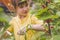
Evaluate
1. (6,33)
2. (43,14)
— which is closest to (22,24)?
(6,33)

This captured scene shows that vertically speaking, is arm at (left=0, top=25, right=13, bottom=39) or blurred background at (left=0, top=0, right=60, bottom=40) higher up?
blurred background at (left=0, top=0, right=60, bottom=40)

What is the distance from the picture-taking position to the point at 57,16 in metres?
1.15

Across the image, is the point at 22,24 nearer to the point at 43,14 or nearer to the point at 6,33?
the point at 6,33

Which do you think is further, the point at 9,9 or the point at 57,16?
the point at 9,9

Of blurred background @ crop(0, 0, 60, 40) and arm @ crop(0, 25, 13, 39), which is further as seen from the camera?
arm @ crop(0, 25, 13, 39)

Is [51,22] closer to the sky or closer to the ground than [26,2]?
closer to the ground

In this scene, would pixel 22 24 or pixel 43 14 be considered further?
pixel 22 24

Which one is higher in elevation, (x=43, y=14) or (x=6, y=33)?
(x=43, y=14)

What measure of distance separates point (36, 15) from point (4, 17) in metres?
0.21

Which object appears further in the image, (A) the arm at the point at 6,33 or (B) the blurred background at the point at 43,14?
(A) the arm at the point at 6,33

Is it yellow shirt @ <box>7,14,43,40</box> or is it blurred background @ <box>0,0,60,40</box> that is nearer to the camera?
blurred background @ <box>0,0,60,40</box>

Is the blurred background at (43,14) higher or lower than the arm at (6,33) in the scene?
higher

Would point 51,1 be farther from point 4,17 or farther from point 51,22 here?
point 4,17

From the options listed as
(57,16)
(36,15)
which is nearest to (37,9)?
(36,15)
